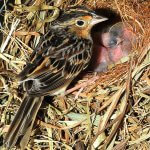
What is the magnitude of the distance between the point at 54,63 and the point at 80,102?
34cm

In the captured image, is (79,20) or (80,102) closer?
(80,102)

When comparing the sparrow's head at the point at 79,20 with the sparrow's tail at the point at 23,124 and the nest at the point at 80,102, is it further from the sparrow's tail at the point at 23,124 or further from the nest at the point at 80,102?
the sparrow's tail at the point at 23,124

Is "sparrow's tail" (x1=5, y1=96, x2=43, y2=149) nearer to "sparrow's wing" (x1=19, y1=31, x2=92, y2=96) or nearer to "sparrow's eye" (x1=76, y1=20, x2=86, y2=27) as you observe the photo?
"sparrow's wing" (x1=19, y1=31, x2=92, y2=96)

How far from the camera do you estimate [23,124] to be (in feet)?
10.2

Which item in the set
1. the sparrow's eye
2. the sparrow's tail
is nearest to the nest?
the sparrow's tail

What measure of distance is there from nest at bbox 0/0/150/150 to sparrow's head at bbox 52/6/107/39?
0.10m

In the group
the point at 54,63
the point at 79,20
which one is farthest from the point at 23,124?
the point at 79,20

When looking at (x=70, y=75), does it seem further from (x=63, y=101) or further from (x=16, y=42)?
(x=16, y=42)

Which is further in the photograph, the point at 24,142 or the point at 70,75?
the point at 70,75

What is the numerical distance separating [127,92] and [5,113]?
0.79 meters

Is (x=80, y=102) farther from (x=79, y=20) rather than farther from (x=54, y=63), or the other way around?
(x=79, y=20)

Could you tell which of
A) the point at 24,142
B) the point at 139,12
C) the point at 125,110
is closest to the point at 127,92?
the point at 125,110

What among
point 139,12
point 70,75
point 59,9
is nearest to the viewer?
point 70,75

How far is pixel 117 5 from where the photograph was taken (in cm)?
383
